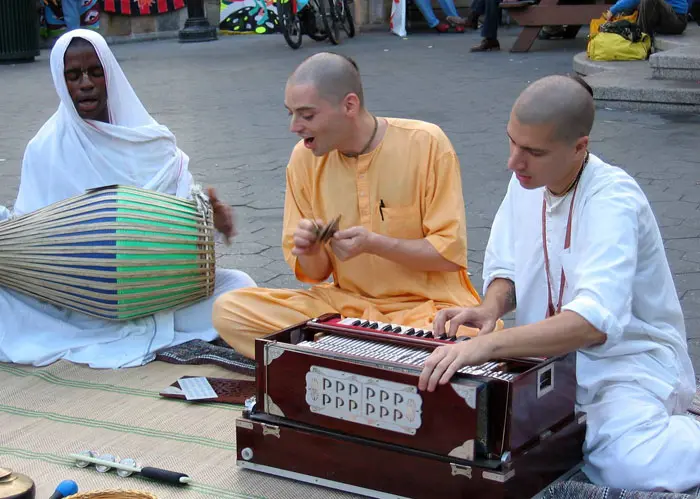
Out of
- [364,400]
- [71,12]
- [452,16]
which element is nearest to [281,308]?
[364,400]

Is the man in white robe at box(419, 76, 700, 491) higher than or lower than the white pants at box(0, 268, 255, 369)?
higher

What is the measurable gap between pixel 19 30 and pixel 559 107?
Result: 40.7 feet

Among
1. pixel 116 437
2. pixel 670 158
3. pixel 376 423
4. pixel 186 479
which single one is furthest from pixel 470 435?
pixel 670 158

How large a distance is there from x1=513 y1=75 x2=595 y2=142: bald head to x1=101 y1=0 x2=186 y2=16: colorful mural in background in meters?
14.7

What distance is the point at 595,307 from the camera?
246cm

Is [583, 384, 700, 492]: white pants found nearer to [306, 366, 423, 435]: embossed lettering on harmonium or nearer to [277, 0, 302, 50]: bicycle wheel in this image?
[306, 366, 423, 435]: embossed lettering on harmonium

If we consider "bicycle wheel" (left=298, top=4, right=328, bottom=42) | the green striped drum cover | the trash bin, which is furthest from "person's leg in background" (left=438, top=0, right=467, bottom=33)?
the green striped drum cover

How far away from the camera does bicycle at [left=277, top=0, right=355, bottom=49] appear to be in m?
14.4

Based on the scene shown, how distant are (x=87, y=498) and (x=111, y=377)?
4.49 ft

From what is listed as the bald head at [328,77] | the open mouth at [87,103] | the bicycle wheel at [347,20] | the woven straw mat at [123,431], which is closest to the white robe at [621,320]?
the woven straw mat at [123,431]

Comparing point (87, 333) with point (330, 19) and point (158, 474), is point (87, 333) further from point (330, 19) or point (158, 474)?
point (330, 19)

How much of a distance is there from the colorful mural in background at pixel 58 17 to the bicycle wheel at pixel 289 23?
3453 millimetres

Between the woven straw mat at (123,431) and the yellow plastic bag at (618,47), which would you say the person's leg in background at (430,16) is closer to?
the yellow plastic bag at (618,47)

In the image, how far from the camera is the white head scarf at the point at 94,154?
407cm
